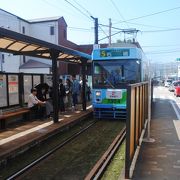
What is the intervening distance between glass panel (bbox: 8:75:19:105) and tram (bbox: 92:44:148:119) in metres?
3.56

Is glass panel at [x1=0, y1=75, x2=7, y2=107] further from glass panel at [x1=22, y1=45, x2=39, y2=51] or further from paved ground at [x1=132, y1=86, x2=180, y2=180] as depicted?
paved ground at [x1=132, y1=86, x2=180, y2=180]

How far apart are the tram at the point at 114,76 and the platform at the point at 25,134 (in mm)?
1604

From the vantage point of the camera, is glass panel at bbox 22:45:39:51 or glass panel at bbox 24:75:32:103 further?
glass panel at bbox 24:75:32:103

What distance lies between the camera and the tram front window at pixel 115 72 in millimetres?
13281

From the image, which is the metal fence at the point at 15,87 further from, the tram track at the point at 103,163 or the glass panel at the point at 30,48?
the tram track at the point at 103,163

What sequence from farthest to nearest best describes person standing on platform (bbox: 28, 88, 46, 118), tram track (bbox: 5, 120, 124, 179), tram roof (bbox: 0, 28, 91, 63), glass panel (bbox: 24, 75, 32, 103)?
glass panel (bbox: 24, 75, 32, 103)
person standing on platform (bbox: 28, 88, 46, 118)
tram roof (bbox: 0, 28, 91, 63)
tram track (bbox: 5, 120, 124, 179)

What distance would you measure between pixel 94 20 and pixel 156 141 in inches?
712

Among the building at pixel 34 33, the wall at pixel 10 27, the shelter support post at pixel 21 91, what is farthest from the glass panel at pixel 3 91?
the wall at pixel 10 27

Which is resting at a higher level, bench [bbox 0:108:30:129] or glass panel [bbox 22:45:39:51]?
glass panel [bbox 22:45:39:51]

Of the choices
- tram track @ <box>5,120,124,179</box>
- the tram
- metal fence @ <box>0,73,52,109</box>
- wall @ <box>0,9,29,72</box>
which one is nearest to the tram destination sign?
the tram

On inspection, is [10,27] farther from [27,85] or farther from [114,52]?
[114,52]

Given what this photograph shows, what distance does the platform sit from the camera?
7654 mm

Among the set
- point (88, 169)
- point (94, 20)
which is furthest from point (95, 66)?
point (94, 20)

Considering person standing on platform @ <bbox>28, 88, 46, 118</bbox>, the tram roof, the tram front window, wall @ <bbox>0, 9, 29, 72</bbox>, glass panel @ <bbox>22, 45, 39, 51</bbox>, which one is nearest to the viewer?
the tram roof
